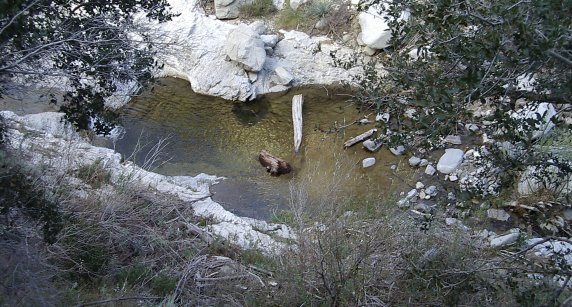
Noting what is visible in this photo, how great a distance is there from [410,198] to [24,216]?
5.99 m

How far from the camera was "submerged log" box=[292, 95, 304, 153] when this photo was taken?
35.3ft

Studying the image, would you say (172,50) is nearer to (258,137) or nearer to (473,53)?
(473,53)

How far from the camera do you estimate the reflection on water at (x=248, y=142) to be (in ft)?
30.6

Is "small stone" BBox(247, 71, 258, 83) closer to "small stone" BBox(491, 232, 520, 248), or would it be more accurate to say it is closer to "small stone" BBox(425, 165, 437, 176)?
"small stone" BBox(425, 165, 437, 176)

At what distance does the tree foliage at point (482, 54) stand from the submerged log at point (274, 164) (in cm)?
628

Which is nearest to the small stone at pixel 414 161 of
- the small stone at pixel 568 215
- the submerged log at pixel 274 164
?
the submerged log at pixel 274 164

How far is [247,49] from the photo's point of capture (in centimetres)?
1227

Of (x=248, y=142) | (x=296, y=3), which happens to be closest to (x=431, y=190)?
(x=248, y=142)

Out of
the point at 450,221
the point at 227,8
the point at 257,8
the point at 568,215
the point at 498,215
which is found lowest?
the point at 498,215

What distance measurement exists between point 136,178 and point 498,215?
503 centimetres

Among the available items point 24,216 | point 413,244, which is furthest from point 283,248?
point 24,216

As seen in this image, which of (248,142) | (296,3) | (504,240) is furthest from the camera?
(296,3)

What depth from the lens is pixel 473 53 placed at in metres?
2.90

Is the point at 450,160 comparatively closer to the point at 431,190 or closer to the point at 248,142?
the point at 431,190
